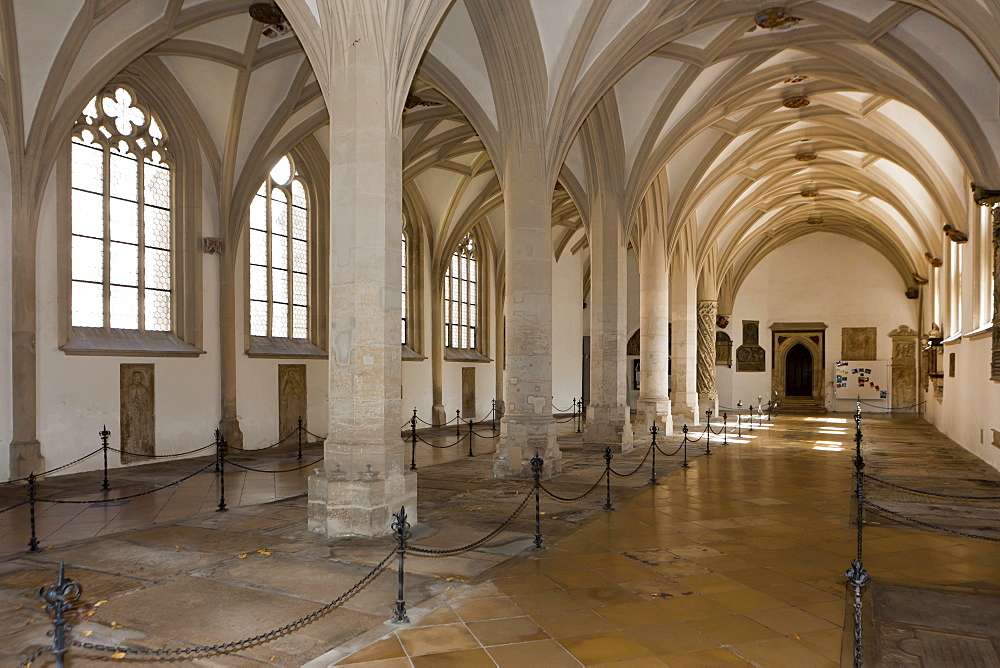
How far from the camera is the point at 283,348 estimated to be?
1761 cm

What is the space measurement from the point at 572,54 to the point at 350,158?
5531 millimetres

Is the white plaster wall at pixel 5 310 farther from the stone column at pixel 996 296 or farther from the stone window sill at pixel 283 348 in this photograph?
the stone column at pixel 996 296

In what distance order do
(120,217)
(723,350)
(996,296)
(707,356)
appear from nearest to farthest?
(996,296) → (120,217) → (707,356) → (723,350)

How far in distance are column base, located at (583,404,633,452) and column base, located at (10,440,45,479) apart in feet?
32.9

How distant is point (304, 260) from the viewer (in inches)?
727

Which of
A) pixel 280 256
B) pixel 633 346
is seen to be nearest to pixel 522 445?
pixel 280 256

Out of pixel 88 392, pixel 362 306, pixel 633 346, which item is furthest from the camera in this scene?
pixel 633 346

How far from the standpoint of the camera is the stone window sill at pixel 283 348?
1688 cm

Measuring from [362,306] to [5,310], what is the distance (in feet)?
25.0

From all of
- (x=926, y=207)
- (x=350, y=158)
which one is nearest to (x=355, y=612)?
(x=350, y=158)

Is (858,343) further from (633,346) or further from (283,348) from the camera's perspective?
(283,348)

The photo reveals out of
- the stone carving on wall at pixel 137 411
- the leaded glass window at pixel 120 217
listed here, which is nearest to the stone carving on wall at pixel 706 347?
the leaded glass window at pixel 120 217

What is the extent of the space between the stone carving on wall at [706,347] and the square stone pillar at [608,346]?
46.7ft

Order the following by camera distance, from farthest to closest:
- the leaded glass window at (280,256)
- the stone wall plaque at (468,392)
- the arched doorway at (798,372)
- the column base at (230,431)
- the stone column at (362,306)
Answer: the arched doorway at (798,372) → the stone wall plaque at (468,392) → the leaded glass window at (280,256) → the column base at (230,431) → the stone column at (362,306)
